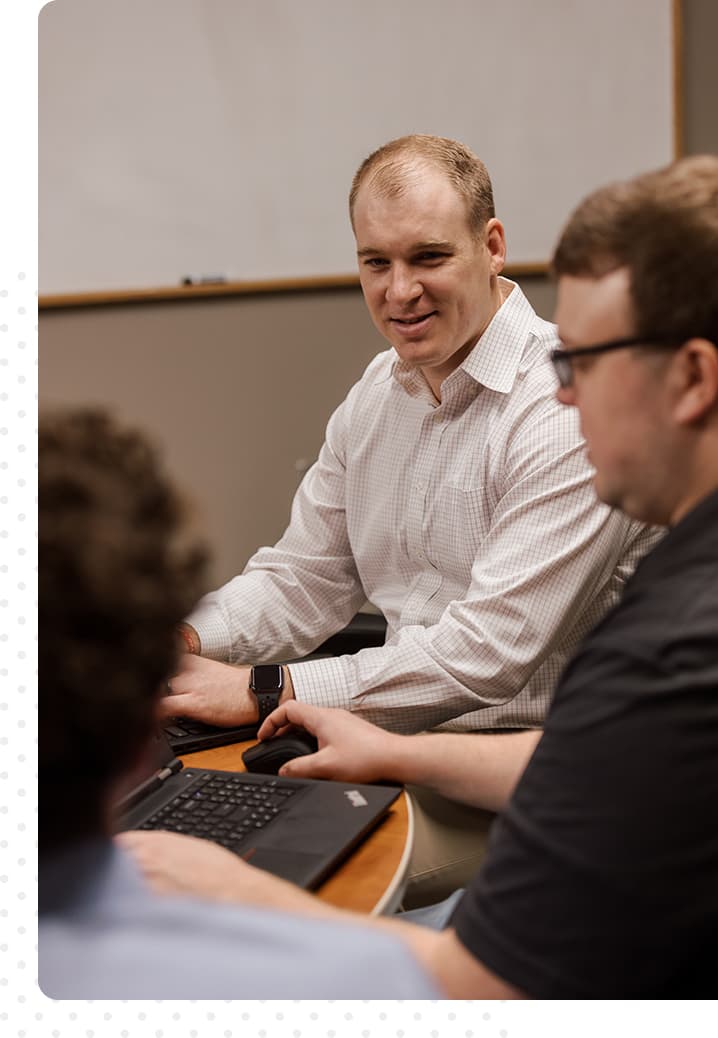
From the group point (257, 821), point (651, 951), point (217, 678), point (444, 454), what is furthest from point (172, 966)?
point (444, 454)

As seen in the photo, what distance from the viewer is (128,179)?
2.95m

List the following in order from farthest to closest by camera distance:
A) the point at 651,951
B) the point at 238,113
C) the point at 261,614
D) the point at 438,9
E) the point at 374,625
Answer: the point at 238,113 < the point at 438,9 < the point at 374,625 < the point at 261,614 < the point at 651,951

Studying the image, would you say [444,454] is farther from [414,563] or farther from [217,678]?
[217,678]

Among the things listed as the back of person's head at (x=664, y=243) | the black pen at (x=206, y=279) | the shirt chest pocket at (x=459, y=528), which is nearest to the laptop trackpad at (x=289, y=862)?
the back of person's head at (x=664, y=243)

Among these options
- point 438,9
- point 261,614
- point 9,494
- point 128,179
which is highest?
point 438,9

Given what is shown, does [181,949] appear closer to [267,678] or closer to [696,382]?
[696,382]

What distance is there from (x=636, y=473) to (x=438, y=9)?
85.3 inches

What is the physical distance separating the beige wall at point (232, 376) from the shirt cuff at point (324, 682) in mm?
1333

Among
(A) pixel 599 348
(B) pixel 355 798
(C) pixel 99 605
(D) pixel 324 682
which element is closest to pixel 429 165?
(D) pixel 324 682

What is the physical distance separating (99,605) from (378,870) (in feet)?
1.72

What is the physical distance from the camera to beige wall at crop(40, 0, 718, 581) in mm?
2904

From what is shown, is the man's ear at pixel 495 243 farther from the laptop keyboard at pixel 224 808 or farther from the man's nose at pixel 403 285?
the laptop keyboard at pixel 224 808

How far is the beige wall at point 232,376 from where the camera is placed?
290 cm

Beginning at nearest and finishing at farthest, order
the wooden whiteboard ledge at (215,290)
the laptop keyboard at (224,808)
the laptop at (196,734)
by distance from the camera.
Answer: the laptop keyboard at (224,808)
the laptop at (196,734)
the wooden whiteboard ledge at (215,290)
